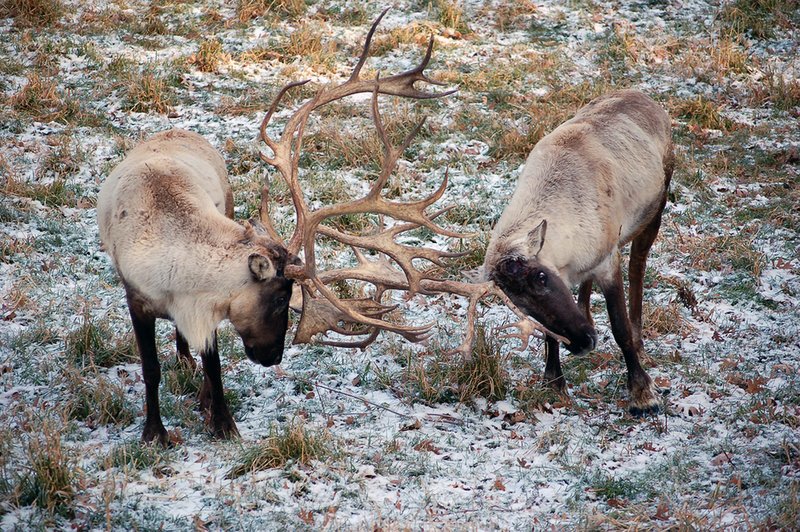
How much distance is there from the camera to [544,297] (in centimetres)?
482

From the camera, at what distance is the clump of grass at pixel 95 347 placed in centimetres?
547

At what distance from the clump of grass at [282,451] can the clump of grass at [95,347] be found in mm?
1624

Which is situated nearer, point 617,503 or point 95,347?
point 617,503

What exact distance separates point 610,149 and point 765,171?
10.7ft

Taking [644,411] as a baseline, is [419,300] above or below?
above

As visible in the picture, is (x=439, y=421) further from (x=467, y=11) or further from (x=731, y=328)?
(x=467, y=11)

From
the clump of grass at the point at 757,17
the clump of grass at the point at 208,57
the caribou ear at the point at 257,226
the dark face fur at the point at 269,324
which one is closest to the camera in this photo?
the dark face fur at the point at 269,324

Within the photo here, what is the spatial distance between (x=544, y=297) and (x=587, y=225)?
2.18ft

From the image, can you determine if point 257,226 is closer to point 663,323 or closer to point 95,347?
point 95,347

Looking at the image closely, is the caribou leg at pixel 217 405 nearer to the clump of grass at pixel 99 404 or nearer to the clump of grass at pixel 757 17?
the clump of grass at pixel 99 404

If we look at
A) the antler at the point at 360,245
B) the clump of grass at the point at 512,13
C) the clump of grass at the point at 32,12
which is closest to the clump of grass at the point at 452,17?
the clump of grass at the point at 512,13

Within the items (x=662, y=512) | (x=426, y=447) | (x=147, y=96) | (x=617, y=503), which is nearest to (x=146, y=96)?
(x=147, y=96)

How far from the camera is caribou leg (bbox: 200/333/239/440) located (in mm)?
4641

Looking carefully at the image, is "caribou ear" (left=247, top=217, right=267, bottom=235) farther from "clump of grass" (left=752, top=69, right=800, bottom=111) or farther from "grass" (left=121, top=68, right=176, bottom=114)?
"clump of grass" (left=752, top=69, right=800, bottom=111)
